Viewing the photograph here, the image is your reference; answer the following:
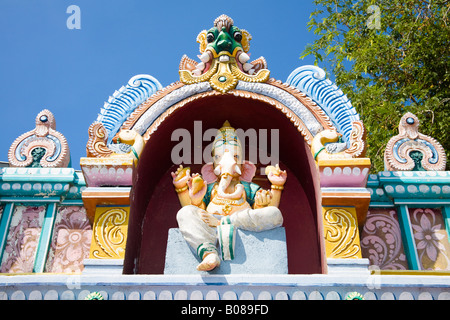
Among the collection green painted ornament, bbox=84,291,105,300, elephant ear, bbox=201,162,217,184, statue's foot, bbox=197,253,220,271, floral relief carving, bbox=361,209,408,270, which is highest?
elephant ear, bbox=201,162,217,184

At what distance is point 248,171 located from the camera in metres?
5.53

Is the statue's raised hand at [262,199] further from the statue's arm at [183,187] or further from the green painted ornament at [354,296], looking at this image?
the green painted ornament at [354,296]

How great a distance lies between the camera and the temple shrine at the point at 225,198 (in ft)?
13.0

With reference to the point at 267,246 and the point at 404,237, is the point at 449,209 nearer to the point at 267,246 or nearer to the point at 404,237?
the point at 404,237

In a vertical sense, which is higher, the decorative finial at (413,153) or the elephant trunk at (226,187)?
the decorative finial at (413,153)

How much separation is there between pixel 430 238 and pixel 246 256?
1.78 meters

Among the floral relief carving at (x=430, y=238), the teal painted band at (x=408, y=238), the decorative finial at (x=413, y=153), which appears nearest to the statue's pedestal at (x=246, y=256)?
the teal painted band at (x=408, y=238)

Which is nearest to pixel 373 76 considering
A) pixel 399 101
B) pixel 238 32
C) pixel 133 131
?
pixel 399 101

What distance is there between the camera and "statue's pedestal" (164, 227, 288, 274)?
14.3 ft

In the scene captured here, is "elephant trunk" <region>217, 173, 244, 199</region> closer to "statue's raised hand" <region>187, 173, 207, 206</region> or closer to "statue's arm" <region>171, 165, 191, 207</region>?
"statue's raised hand" <region>187, 173, 207, 206</region>

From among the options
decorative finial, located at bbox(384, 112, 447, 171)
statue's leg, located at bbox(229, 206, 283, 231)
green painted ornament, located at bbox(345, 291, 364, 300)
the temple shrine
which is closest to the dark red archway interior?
the temple shrine

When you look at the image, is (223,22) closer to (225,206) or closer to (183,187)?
(183,187)

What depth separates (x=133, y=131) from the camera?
5.07 meters
